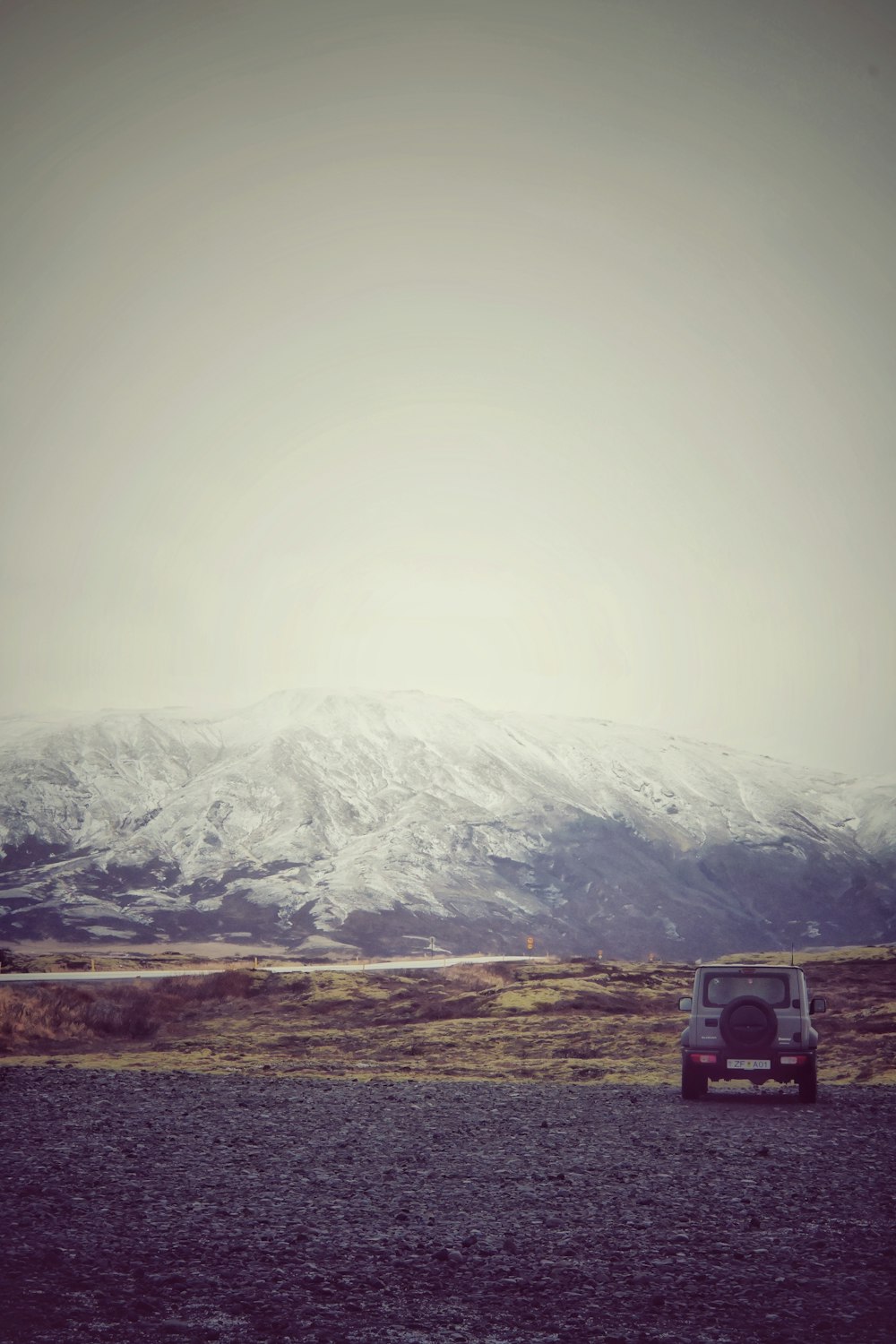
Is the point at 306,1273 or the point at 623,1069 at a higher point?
the point at 306,1273

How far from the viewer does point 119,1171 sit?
14.7 metres

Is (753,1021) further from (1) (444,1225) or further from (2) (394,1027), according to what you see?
(2) (394,1027)

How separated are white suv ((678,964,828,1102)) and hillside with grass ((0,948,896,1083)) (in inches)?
261

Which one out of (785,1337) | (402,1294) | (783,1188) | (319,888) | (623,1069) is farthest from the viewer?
(319,888)

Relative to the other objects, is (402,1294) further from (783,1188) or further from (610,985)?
(610,985)

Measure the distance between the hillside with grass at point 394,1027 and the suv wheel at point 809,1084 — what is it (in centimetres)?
617

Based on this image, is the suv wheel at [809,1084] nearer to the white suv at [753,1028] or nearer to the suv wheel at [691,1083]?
the white suv at [753,1028]

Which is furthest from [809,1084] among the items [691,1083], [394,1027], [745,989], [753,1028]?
[394,1027]

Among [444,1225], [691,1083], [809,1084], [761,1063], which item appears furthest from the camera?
[691,1083]

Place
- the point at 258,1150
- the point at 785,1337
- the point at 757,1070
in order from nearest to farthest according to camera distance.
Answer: the point at 785,1337
the point at 258,1150
the point at 757,1070

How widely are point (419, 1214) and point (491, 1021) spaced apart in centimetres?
3202

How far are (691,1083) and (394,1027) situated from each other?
73.6ft

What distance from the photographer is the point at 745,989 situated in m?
22.5

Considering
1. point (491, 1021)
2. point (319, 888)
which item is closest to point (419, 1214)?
point (491, 1021)
